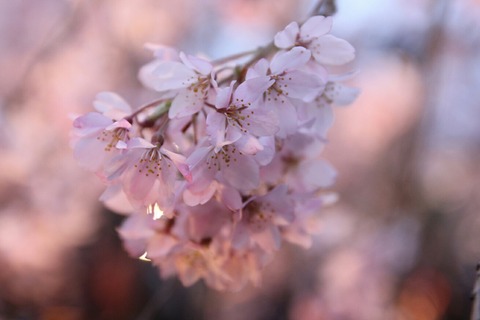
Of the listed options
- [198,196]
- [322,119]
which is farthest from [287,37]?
[198,196]

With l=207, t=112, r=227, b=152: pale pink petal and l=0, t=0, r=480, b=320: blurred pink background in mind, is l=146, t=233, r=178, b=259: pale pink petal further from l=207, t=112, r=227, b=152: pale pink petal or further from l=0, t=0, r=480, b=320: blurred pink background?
l=0, t=0, r=480, b=320: blurred pink background

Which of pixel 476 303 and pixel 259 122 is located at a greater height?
pixel 259 122

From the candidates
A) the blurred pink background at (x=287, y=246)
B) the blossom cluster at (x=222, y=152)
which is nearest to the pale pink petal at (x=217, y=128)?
the blossom cluster at (x=222, y=152)

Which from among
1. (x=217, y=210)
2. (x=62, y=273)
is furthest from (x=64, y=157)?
(x=217, y=210)

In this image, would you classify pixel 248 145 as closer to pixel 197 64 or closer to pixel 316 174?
pixel 197 64

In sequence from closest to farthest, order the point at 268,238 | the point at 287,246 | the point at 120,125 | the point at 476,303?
the point at 476,303 → the point at 120,125 → the point at 268,238 → the point at 287,246

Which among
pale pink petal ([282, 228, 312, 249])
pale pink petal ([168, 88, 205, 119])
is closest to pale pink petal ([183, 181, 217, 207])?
pale pink petal ([168, 88, 205, 119])
